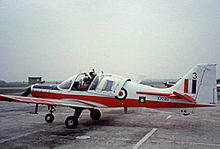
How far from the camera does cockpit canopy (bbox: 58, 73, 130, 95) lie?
359 inches

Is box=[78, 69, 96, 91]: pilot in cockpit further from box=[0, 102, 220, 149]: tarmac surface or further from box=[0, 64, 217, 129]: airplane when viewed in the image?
box=[0, 102, 220, 149]: tarmac surface

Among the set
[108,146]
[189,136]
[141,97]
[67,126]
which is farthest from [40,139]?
[189,136]

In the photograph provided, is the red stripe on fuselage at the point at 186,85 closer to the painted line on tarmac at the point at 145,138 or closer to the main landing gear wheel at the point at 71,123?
the painted line on tarmac at the point at 145,138

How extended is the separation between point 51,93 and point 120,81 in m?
3.49

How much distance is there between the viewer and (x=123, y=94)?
29.2 ft

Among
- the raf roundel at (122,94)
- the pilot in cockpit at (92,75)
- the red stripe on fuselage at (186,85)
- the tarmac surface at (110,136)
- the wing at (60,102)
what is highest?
the pilot in cockpit at (92,75)

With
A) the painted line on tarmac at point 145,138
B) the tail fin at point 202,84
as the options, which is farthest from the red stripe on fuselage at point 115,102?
the painted line on tarmac at point 145,138

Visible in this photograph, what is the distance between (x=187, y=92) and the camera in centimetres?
823

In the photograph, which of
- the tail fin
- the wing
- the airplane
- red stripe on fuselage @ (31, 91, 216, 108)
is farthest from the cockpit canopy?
the tail fin

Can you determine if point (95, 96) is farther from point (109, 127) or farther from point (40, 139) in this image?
→ point (40, 139)

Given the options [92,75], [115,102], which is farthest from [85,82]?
[115,102]

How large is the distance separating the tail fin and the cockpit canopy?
2749mm

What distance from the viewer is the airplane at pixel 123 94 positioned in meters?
7.99

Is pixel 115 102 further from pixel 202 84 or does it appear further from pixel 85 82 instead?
pixel 202 84
